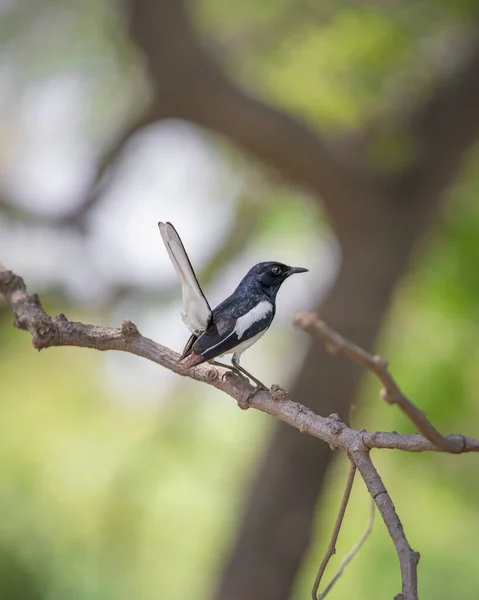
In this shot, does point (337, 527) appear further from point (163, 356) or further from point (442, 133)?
point (442, 133)

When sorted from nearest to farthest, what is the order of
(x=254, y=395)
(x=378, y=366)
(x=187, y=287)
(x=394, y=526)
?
(x=378, y=366) < (x=394, y=526) < (x=254, y=395) < (x=187, y=287)

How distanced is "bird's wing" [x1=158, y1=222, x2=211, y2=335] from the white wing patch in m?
0.10

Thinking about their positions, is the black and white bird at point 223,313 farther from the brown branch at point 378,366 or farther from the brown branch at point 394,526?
the brown branch at point 378,366

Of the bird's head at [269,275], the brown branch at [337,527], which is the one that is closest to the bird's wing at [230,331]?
the bird's head at [269,275]

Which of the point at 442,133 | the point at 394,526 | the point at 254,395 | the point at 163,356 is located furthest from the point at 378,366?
the point at 442,133

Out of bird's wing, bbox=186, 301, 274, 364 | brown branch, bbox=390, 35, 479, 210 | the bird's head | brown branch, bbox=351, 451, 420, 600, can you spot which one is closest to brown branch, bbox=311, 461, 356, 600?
brown branch, bbox=351, 451, 420, 600

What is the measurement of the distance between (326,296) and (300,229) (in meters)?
1.39

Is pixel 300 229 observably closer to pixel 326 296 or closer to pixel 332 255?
pixel 332 255

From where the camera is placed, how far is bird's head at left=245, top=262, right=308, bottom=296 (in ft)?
9.03

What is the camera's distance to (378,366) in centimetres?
122

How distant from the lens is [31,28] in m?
7.17

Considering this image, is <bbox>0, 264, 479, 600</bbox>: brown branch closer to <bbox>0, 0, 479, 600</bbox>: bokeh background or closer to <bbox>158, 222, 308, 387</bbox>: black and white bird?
<bbox>158, 222, 308, 387</bbox>: black and white bird

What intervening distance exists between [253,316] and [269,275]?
390 millimetres

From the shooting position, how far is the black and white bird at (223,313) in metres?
2.11
